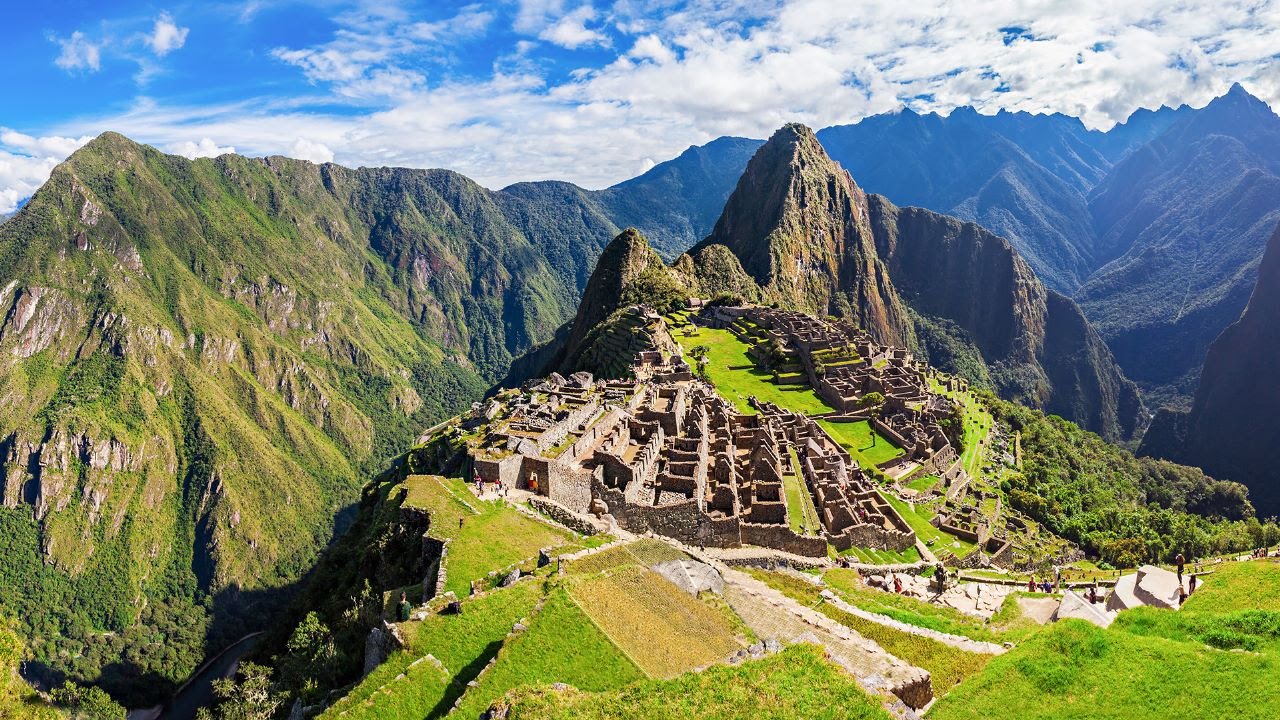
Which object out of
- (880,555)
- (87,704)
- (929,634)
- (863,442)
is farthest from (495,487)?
(87,704)

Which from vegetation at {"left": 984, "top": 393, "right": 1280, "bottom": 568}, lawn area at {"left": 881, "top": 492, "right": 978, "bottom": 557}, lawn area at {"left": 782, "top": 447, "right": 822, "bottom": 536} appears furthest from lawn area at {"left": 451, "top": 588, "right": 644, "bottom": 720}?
vegetation at {"left": 984, "top": 393, "right": 1280, "bottom": 568}

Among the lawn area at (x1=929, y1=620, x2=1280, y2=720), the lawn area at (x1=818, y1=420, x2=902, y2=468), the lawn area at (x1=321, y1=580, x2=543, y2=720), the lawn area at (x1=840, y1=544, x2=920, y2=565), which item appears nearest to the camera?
the lawn area at (x1=929, y1=620, x2=1280, y2=720)

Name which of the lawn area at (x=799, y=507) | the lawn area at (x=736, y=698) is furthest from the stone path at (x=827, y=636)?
the lawn area at (x=799, y=507)

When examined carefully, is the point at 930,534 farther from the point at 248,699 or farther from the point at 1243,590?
the point at 248,699

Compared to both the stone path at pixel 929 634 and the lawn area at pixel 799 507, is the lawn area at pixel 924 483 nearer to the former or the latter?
the lawn area at pixel 799 507

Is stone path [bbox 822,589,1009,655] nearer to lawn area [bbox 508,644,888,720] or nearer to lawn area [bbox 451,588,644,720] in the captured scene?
lawn area [bbox 508,644,888,720]

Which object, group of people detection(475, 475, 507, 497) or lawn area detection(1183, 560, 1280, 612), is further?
group of people detection(475, 475, 507, 497)
